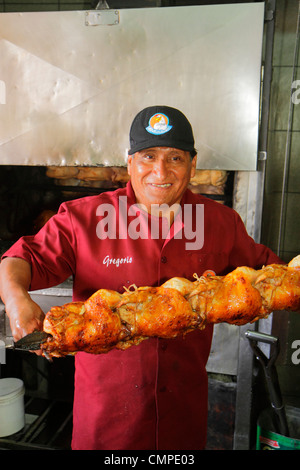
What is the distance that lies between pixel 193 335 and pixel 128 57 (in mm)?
2075

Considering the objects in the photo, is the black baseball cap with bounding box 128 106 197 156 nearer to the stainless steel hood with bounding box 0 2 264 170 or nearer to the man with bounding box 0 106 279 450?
the man with bounding box 0 106 279 450

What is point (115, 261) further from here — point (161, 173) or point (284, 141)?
point (284, 141)

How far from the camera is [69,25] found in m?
2.84

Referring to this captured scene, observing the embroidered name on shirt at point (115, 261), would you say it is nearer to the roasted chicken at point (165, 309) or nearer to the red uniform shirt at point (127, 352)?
the red uniform shirt at point (127, 352)

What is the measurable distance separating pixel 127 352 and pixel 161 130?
128cm

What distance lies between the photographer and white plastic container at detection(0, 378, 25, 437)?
3.29m

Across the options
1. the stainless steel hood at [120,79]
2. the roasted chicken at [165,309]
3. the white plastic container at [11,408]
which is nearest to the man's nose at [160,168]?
the roasted chicken at [165,309]

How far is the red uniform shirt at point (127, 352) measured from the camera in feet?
7.09

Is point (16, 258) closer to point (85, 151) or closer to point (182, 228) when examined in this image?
point (182, 228)

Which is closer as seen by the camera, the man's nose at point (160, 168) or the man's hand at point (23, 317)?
the man's hand at point (23, 317)

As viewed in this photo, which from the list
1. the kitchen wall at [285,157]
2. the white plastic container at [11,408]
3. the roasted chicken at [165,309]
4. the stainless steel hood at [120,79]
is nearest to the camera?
the roasted chicken at [165,309]

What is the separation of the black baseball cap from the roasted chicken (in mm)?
764

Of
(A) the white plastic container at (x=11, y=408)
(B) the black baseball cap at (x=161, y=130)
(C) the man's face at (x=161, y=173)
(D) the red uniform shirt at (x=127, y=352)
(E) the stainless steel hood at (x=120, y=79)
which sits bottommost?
(A) the white plastic container at (x=11, y=408)

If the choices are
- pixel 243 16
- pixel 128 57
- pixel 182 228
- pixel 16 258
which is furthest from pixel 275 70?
pixel 16 258
